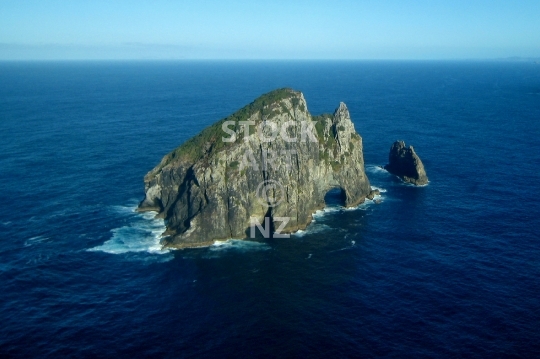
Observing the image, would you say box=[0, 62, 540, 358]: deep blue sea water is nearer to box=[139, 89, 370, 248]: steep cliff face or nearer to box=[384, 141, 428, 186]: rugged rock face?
box=[384, 141, 428, 186]: rugged rock face

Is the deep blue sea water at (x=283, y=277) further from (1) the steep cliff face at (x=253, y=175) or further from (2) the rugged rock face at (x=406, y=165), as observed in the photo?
(1) the steep cliff face at (x=253, y=175)

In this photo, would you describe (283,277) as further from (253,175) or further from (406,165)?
(406,165)

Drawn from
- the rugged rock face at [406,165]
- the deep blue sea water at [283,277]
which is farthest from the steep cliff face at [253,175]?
the rugged rock face at [406,165]

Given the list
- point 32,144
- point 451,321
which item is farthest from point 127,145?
point 451,321

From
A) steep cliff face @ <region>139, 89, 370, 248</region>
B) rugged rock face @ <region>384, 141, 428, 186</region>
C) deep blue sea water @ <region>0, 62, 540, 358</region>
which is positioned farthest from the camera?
rugged rock face @ <region>384, 141, 428, 186</region>

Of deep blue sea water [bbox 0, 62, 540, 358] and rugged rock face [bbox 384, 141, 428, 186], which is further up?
rugged rock face [bbox 384, 141, 428, 186]

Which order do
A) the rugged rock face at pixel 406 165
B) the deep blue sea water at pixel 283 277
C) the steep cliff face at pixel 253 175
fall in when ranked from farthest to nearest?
the rugged rock face at pixel 406 165, the steep cliff face at pixel 253 175, the deep blue sea water at pixel 283 277

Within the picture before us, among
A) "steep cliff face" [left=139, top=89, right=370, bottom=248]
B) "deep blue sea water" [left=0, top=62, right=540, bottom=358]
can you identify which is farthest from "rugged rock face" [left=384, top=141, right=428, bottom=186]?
"steep cliff face" [left=139, top=89, right=370, bottom=248]

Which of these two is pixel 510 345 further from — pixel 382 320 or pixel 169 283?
pixel 169 283
